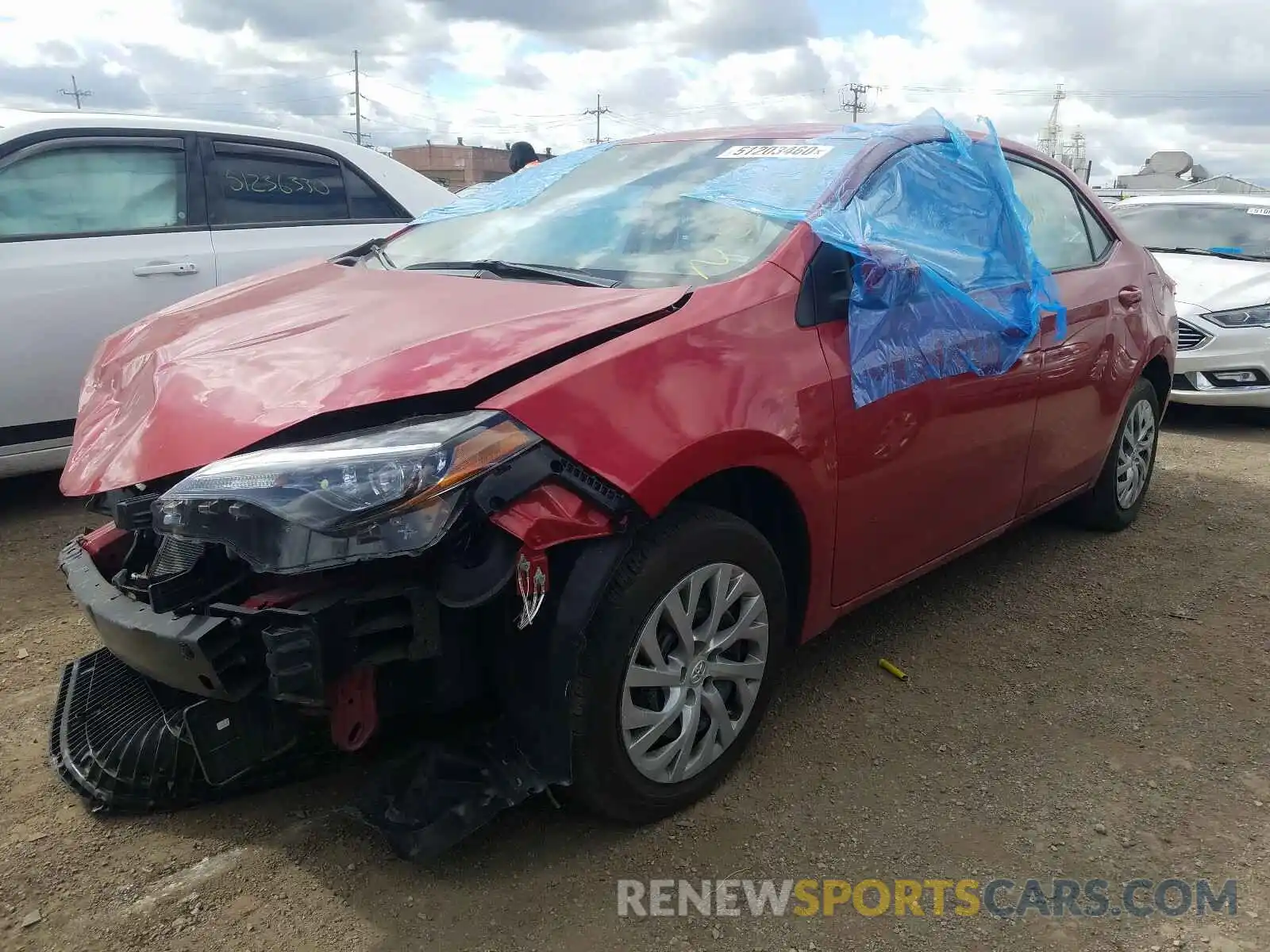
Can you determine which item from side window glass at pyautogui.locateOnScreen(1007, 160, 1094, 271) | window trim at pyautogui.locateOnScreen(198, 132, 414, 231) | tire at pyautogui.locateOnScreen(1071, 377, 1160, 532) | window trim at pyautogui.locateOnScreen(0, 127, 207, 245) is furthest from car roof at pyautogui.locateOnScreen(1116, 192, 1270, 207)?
window trim at pyautogui.locateOnScreen(0, 127, 207, 245)

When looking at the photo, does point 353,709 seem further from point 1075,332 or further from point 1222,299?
point 1222,299

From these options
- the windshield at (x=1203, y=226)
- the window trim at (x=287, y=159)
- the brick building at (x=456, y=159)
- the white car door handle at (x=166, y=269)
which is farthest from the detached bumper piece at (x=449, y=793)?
the brick building at (x=456, y=159)

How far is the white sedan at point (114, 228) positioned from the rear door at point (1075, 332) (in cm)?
320

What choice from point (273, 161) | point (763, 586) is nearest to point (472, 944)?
point (763, 586)

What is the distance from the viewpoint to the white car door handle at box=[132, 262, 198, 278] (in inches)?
166

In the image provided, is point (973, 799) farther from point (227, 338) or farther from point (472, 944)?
point (227, 338)

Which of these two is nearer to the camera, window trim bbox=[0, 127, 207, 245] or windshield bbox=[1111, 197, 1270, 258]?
window trim bbox=[0, 127, 207, 245]

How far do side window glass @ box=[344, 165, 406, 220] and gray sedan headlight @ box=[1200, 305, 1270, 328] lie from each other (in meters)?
5.31

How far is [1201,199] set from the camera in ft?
26.2

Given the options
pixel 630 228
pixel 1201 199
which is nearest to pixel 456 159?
pixel 1201 199

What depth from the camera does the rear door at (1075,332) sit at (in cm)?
347

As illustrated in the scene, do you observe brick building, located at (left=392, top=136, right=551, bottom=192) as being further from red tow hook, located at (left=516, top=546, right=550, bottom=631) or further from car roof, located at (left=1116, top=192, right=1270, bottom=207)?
red tow hook, located at (left=516, top=546, right=550, bottom=631)

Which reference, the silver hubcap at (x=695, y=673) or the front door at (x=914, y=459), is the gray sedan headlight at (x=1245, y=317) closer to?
the front door at (x=914, y=459)

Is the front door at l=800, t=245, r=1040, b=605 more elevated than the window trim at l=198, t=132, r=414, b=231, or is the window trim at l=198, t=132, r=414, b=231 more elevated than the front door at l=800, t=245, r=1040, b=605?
the window trim at l=198, t=132, r=414, b=231
